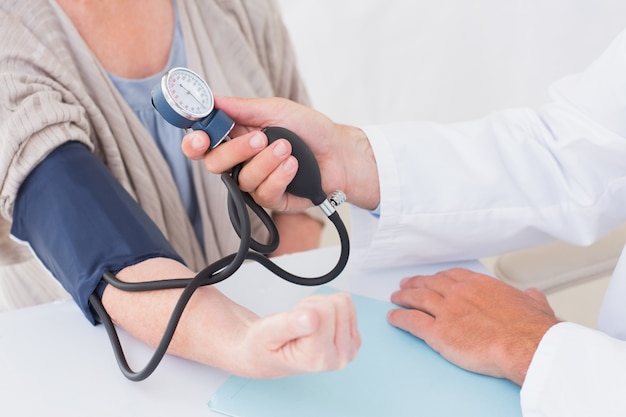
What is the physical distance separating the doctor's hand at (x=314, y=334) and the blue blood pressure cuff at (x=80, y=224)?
0.91 feet

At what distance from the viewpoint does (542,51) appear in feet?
7.10

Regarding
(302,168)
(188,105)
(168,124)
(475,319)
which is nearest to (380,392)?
(475,319)

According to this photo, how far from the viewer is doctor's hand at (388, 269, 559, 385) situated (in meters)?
0.76

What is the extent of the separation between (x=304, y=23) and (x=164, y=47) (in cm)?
119

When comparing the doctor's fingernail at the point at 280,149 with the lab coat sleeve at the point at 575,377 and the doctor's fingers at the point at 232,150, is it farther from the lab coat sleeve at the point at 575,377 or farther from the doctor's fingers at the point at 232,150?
the lab coat sleeve at the point at 575,377

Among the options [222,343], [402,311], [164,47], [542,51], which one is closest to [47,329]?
[222,343]

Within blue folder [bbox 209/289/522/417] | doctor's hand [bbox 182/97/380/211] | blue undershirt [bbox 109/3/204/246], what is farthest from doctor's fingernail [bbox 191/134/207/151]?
blue undershirt [bbox 109/3/204/246]

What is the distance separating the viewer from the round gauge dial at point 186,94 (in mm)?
748

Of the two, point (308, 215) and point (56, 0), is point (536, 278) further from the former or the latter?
point (56, 0)

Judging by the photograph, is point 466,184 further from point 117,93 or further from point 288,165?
point 117,93

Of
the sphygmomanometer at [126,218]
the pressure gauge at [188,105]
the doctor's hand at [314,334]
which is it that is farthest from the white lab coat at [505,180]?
the doctor's hand at [314,334]

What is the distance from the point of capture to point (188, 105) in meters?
0.76

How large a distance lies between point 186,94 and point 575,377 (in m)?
0.51

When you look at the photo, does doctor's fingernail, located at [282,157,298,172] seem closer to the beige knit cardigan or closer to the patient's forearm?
the patient's forearm
